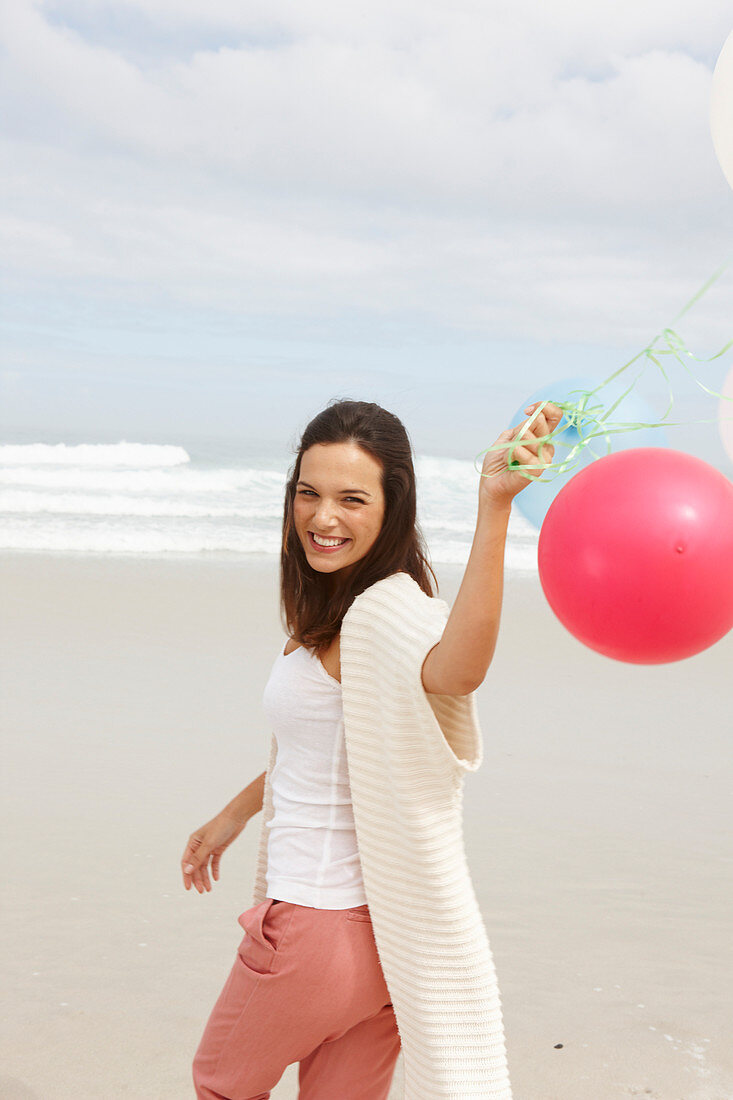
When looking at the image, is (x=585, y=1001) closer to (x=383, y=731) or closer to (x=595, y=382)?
(x=383, y=731)

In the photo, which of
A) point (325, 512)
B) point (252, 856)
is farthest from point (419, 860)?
point (252, 856)

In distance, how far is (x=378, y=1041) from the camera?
78.1 inches

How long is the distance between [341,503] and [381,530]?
10 centimetres

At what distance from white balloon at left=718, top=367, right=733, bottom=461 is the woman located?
430 mm

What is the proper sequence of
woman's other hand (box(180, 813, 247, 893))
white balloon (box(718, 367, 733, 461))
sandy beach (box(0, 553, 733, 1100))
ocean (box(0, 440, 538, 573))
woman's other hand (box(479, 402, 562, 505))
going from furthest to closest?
ocean (box(0, 440, 538, 573))
sandy beach (box(0, 553, 733, 1100))
woman's other hand (box(180, 813, 247, 893))
white balloon (box(718, 367, 733, 461))
woman's other hand (box(479, 402, 562, 505))

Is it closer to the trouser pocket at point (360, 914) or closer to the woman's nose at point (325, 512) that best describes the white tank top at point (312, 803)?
the trouser pocket at point (360, 914)

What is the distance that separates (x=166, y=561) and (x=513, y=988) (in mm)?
7909

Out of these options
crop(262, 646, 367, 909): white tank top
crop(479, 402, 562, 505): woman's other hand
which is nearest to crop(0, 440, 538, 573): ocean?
crop(262, 646, 367, 909): white tank top

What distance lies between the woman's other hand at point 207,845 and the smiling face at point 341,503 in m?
0.67

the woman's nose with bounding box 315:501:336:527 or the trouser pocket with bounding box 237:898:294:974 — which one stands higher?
the woman's nose with bounding box 315:501:336:527

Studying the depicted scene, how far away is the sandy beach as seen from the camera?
308 cm

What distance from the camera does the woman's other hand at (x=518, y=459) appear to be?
160 centimetres

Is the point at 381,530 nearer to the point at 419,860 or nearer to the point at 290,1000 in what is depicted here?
the point at 419,860

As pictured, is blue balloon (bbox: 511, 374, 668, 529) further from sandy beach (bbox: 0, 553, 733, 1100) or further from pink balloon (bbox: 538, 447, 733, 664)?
sandy beach (bbox: 0, 553, 733, 1100)
